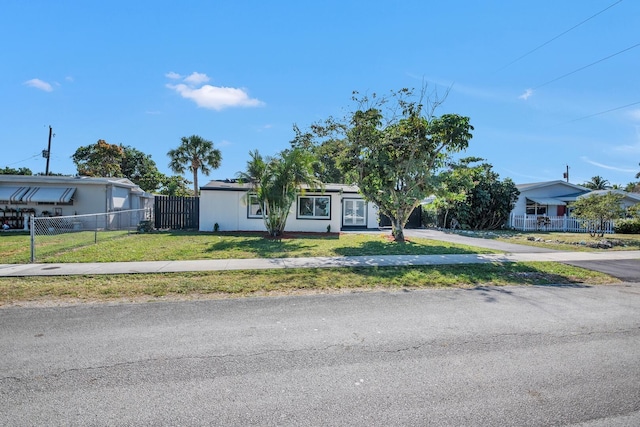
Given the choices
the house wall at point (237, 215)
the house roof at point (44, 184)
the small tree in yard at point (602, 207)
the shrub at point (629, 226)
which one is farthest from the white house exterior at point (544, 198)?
the house roof at point (44, 184)

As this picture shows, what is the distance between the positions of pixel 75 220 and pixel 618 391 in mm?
25290

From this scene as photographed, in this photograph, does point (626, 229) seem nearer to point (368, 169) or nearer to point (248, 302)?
point (368, 169)

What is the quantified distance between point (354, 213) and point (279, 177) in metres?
10.1

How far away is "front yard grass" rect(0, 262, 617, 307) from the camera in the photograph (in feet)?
20.7

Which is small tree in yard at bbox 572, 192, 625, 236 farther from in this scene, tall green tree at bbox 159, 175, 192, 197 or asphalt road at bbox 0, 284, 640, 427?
tall green tree at bbox 159, 175, 192, 197

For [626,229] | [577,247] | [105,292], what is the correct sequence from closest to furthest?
1. [105,292]
2. [577,247]
3. [626,229]

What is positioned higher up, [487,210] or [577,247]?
[487,210]

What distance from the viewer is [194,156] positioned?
31750 millimetres

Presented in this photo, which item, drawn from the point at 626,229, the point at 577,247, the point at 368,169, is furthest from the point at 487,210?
the point at 368,169

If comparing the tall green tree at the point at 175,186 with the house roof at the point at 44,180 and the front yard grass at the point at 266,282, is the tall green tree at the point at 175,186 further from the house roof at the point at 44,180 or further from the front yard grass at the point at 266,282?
the front yard grass at the point at 266,282

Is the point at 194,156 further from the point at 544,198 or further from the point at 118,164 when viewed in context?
the point at 544,198

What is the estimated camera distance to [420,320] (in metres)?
5.11

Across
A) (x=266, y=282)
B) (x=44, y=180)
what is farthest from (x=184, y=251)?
(x=44, y=180)

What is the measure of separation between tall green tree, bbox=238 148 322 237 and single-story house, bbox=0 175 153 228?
35.6 feet
